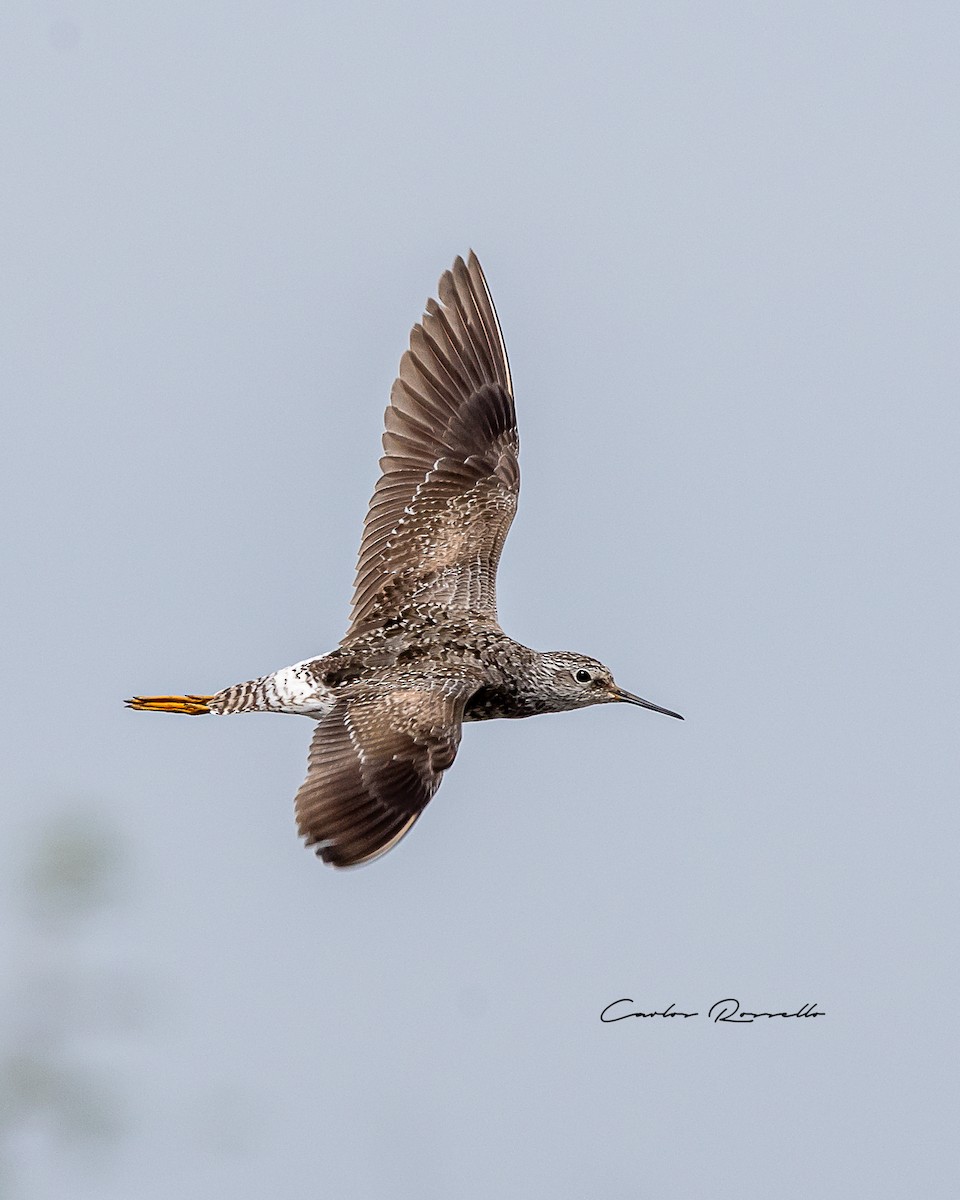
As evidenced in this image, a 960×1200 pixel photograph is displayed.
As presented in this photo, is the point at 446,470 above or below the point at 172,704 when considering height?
above

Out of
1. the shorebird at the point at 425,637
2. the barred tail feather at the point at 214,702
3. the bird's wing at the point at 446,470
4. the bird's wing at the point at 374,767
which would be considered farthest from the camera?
the bird's wing at the point at 446,470

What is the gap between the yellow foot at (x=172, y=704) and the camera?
61.8 ft

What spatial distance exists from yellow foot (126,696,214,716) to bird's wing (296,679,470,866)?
2.21 metres

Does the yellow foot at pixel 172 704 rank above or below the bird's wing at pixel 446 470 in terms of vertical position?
below

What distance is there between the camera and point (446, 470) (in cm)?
2028

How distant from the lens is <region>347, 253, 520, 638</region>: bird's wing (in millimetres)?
19281

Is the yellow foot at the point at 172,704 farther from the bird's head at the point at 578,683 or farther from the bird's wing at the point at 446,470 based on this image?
the bird's head at the point at 578,683

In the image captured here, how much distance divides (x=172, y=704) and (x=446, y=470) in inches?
134

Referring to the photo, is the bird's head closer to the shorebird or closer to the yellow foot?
the shorebird

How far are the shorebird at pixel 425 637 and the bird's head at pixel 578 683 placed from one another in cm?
2

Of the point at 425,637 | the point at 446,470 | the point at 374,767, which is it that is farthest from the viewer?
the point at 446,470

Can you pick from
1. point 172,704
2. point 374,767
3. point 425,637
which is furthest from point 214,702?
point 374,767

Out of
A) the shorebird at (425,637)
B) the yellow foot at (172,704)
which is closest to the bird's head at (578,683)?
the shorebird at (425,637)

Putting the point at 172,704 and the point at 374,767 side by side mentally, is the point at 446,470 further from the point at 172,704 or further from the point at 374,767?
the point at 374,767
